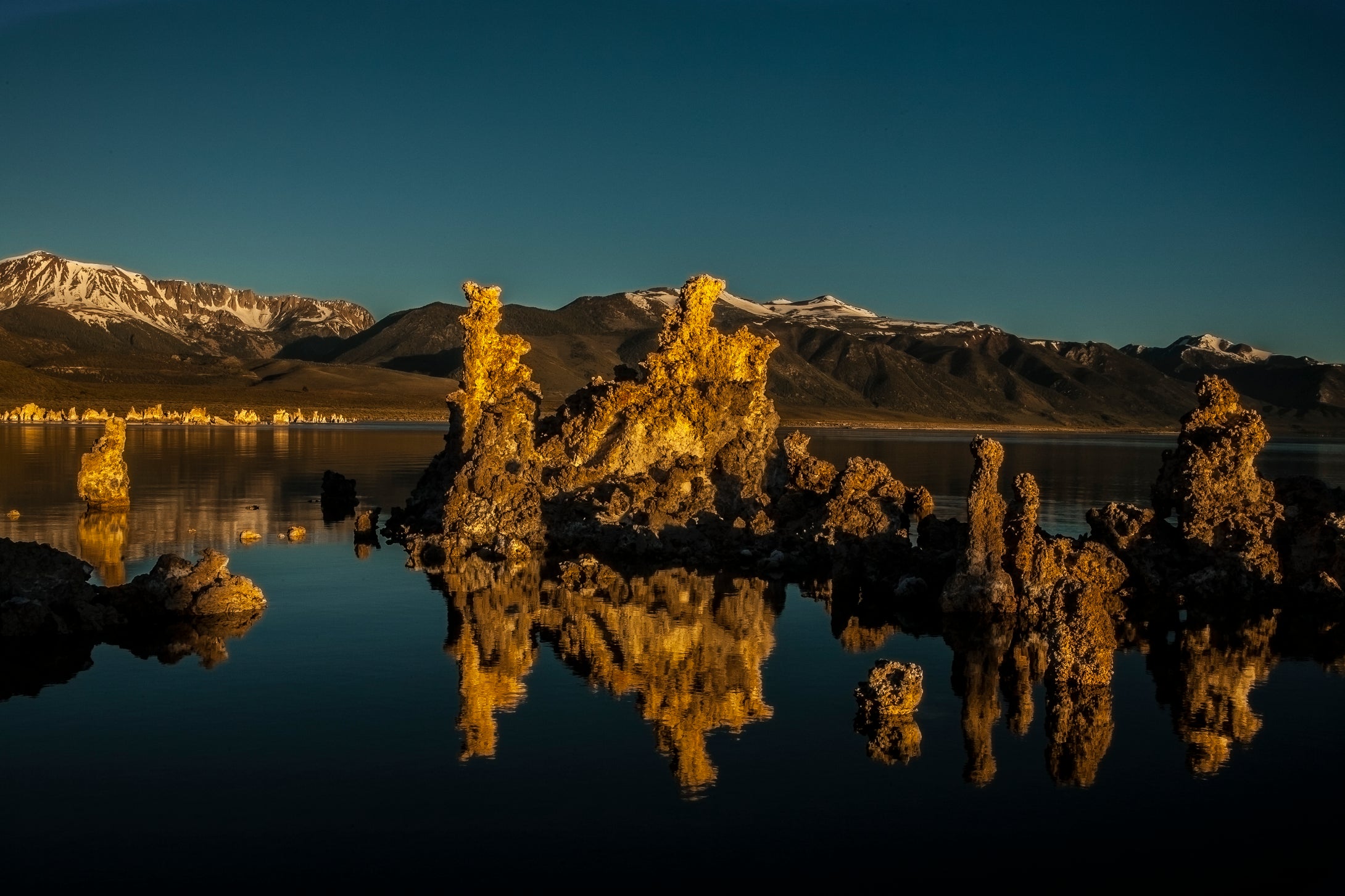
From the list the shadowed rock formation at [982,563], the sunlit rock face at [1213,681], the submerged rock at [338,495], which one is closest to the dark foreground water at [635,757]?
the sunlit rock face at [1213,681]

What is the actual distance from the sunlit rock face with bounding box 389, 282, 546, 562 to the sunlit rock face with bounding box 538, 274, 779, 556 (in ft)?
5.12

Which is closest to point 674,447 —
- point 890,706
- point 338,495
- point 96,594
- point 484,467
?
point 484,467

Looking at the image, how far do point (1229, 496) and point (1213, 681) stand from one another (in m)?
10.9

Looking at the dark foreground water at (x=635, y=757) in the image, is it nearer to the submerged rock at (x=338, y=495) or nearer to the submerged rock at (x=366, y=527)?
the submerged rock at (x=366, y=527)

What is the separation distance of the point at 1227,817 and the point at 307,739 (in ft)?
46.0

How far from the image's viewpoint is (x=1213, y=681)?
23.6 metres

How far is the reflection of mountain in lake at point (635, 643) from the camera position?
2011 cm

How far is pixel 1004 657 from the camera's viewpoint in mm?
24938

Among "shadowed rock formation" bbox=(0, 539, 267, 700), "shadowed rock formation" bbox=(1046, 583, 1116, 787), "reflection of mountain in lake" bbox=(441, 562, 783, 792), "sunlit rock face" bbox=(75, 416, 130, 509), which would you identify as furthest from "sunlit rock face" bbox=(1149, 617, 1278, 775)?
"sunlit rock face" bbox=(75, 416, 130, 509)

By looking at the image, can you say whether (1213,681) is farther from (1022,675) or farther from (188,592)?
(188,592)

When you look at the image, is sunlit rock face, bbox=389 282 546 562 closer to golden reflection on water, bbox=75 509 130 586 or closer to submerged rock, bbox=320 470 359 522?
submerged rock, bbox=320 470 359 522

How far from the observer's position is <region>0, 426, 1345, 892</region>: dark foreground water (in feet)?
47.1

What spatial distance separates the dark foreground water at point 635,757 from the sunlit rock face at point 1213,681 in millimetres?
104

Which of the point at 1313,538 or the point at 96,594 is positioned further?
the point at 1313,538
